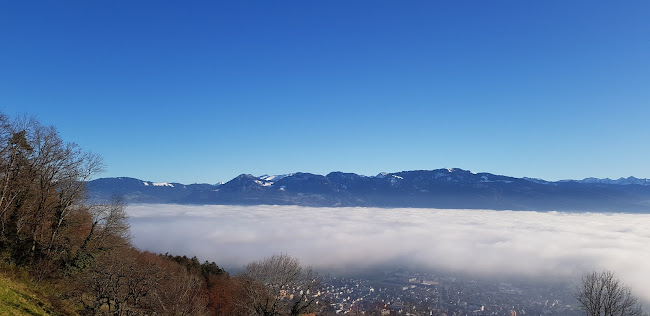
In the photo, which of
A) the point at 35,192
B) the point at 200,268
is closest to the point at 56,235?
the point at 35,192

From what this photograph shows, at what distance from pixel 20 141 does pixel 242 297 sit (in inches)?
1252

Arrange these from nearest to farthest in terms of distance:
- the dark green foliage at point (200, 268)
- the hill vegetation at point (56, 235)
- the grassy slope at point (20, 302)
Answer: the grassy slope at point (20, 302), the hill vegetation at point (56, 235), the dark green foliage at point (200, 268)

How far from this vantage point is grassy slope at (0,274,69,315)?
19.7 meters

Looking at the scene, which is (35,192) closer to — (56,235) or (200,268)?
(56,235)

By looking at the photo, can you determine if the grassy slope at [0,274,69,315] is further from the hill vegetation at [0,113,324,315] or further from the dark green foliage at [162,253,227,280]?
the dark green foliage at [162,253,227,280]

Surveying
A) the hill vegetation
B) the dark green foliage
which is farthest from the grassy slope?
the dark green foliage

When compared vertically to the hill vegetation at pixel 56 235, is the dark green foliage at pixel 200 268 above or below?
below

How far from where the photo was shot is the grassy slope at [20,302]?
1969cm

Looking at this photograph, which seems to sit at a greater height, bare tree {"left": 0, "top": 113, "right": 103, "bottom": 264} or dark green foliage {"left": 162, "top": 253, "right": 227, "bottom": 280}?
bare tree {"left": 0, "top": 113, "right": 103, "bottom": 264}

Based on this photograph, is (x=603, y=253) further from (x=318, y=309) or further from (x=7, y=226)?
(x=7, y=226)

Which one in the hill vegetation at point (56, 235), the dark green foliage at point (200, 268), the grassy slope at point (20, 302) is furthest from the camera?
the dark green foliage at point (200, 268)

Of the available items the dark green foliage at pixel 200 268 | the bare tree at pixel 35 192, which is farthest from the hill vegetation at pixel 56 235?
the dark green foliage at pixel 200 268

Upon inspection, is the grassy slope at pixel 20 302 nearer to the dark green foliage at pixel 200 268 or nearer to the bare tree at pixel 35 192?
the bare tree at pixel 35 192

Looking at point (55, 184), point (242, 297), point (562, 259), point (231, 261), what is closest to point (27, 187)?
point (55, 184)
